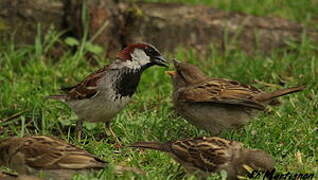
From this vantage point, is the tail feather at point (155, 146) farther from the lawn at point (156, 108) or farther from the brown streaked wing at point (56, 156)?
the brown streaked wing at point (56, 156)

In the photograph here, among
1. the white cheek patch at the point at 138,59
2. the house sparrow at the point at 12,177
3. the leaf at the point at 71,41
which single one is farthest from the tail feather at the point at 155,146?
the leaf at the point at 71,41

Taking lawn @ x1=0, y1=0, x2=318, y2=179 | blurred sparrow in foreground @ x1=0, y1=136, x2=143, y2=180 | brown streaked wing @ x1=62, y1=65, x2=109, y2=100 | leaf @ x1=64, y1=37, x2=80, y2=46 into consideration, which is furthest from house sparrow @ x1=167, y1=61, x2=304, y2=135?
leaf @ x1=64, y1=37, x2=80, y2=46

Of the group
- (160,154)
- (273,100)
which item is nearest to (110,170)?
(160,154)

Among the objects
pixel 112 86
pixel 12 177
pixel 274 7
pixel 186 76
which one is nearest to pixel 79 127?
pixel 112 86

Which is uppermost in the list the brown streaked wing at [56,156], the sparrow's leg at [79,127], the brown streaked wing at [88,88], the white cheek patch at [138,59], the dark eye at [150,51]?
the dark eye at [150,51]

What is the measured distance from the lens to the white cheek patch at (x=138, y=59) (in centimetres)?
805

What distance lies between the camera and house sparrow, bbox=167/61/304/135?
7746 millimetres

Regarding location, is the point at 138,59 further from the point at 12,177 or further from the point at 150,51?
the point at 12,177

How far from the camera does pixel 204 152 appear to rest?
21.3 feet

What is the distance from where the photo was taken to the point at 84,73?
9789mm

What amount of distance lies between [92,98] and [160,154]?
115cm

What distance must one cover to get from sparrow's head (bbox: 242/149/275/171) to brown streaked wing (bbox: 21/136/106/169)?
112 cm

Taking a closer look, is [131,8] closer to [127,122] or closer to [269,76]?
[269,76]

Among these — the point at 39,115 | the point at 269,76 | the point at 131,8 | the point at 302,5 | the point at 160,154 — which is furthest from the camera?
the point at 302,5
